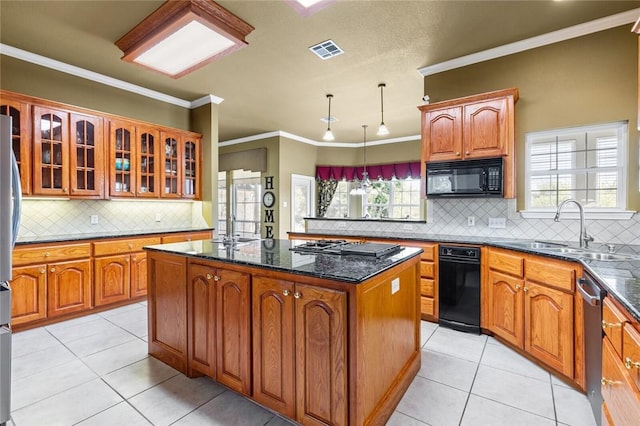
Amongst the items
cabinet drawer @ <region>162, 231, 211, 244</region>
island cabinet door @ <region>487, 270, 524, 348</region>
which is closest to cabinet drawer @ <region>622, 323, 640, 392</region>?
island cabinet door @ <region>487, 270, 524, 348</region>

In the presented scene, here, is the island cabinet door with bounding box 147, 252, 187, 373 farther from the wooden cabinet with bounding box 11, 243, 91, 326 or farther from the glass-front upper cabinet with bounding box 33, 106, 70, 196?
the glass-front upper cabinet with bounding box 33, 106, 70, 196

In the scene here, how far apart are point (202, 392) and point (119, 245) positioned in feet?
8.00

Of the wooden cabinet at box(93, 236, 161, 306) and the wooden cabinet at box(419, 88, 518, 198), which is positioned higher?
the wooden cabinet at box(419, 88, 518, 198)

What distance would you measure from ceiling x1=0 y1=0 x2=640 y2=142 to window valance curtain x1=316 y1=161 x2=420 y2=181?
8.93ft

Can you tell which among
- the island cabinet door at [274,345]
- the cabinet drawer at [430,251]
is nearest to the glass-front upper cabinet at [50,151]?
the island cabinet door at [274,345]

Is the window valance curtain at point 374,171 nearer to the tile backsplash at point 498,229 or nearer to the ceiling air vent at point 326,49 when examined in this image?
the tile backsplash at point 498,229

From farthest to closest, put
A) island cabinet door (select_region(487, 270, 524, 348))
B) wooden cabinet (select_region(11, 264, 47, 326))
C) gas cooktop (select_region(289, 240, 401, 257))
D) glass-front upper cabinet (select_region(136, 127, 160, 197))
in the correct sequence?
glass-front upper cabinet (select_region(136, 127, 160, 197))
wooden cabinet (select_region(11, 264, 47, 326))
island cabinet door (select_region(487, 270, 524, 348))
gas cooktop (select_region(289, 240, 401, 257))

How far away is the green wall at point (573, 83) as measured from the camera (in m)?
2.78

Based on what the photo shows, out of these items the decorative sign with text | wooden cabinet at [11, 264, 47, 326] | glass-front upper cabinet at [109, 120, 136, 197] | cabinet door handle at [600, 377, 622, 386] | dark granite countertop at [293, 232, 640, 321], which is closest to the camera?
dark granite countertop at [293, 232, 640, 321]

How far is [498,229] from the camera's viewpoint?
11.1 feet

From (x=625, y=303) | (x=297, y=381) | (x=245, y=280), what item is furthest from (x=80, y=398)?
(x=625, y=303)

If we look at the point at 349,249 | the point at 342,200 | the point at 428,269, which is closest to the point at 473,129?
the point at 428,269

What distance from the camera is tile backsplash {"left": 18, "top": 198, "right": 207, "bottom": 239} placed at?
3.61 metres

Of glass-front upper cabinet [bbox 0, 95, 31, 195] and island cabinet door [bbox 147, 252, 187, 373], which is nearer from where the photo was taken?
island cabinet door [bbox 147, 252, 187, 373]
